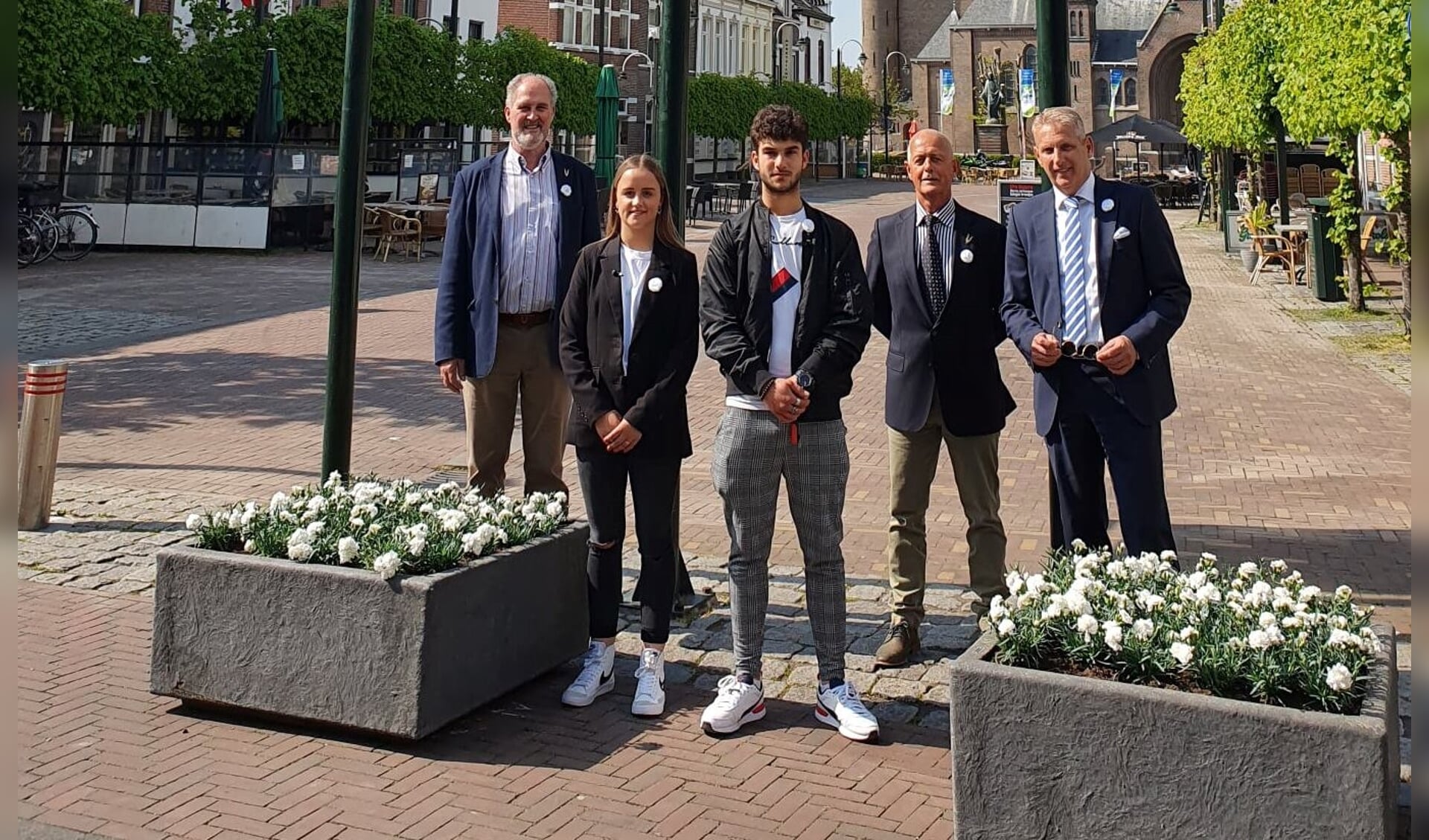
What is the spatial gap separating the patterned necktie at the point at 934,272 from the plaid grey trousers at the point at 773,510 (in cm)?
83

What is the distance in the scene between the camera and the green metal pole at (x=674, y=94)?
21.2 ft

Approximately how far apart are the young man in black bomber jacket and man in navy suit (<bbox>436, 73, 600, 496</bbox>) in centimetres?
102

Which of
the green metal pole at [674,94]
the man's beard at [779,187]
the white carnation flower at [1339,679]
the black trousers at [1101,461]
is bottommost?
the white carnation flower at [1339,679]

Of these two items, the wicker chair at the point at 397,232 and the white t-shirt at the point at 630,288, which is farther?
the wicker chair at the point at 397,232

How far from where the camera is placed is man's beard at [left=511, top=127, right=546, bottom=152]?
579 centimetres

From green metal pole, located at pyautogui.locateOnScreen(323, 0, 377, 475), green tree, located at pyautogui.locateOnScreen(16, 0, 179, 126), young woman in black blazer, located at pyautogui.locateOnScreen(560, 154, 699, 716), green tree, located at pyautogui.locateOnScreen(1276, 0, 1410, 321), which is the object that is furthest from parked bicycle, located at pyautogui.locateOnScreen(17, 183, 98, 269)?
young woman in black blazer, located at pyautogui.locateOnScreen(560, 154, 699, 716)

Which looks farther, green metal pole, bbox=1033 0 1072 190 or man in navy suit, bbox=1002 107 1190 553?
green metal pole, bbox=1033 0 1072 190

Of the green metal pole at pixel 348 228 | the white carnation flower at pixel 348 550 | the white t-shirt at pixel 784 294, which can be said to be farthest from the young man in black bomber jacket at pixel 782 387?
the green metal pole at pixel 348 228

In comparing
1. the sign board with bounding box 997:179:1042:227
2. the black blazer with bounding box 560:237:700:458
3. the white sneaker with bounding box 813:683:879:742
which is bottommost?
the white sneaker with bounding box 813:683:879:742

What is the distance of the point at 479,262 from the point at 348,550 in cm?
152

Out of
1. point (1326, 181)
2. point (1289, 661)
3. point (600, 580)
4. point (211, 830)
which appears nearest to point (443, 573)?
point (600, 580)

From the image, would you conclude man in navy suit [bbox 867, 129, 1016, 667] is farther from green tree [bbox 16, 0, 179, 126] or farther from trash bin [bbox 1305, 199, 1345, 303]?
green tree [bbox 16, 0, 179, 126]

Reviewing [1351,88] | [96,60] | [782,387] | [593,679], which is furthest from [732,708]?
[96,60]

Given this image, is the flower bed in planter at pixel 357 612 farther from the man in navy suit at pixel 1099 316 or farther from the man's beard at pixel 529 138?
the man in navy suit at pixel 1099 316
